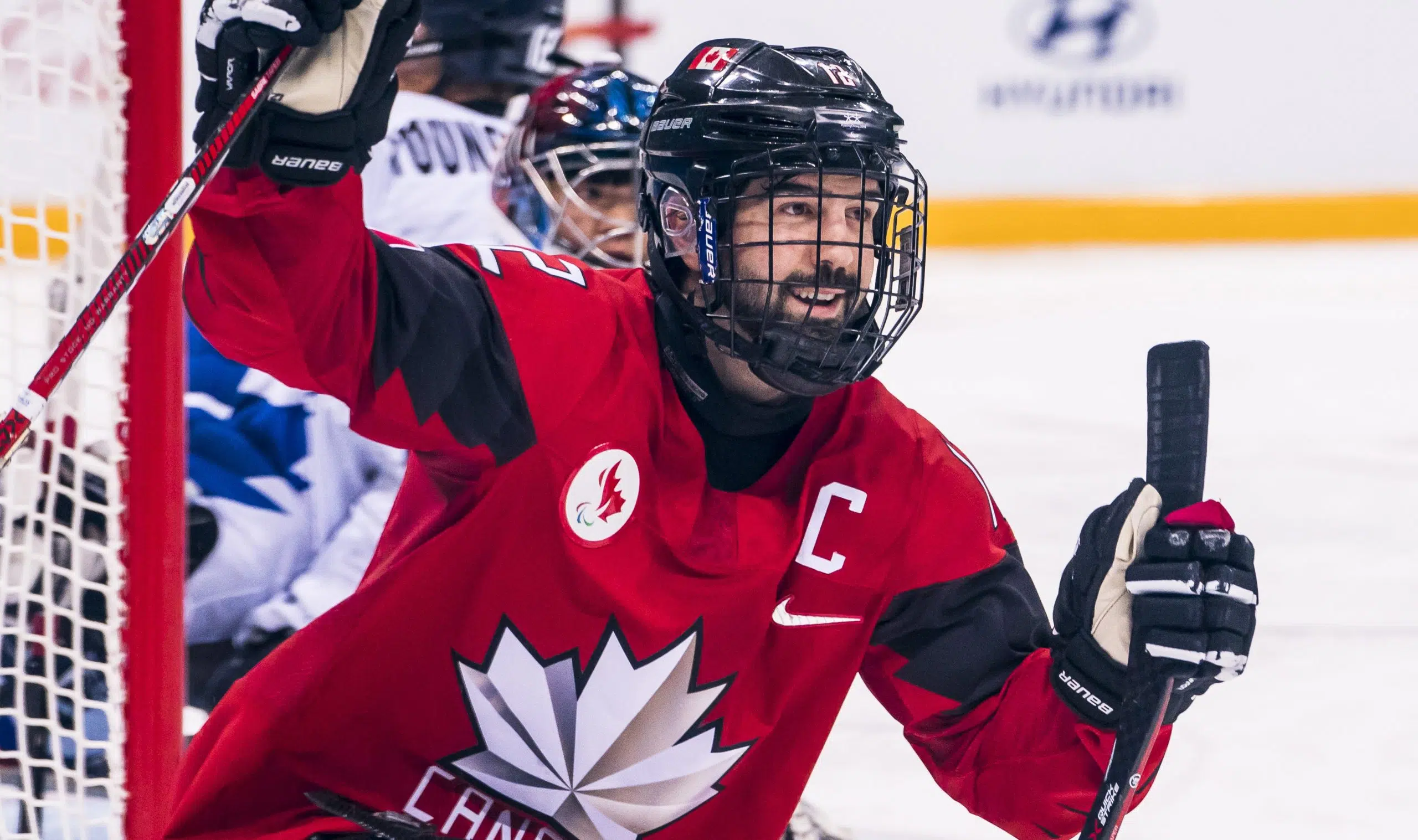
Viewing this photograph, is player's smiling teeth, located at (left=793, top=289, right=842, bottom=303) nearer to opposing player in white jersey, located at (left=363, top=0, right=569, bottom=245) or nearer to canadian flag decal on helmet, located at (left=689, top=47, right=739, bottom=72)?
canadian flag decal on helmet, located at (left=689, top=47, right=739, bottom=72)

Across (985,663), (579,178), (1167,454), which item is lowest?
(985,663)

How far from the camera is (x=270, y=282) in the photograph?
137cm

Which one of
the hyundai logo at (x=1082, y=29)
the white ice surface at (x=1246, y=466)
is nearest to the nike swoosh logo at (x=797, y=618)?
the white ice surface at (x=1246, y=466)

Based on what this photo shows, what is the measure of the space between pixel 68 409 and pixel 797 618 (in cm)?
77

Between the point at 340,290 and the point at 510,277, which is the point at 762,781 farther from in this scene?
the point at 340,290

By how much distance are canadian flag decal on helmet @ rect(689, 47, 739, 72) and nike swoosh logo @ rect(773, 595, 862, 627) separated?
1.82 feet

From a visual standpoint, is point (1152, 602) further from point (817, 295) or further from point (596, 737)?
point (596, 737)

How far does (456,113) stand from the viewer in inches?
136

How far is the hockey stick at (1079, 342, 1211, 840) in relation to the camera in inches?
67.5

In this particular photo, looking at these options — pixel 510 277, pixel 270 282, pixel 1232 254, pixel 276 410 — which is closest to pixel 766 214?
pixel 510 277

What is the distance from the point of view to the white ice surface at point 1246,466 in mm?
2727

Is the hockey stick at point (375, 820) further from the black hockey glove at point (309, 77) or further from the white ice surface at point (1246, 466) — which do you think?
the white ice surface at point (1246, 466)

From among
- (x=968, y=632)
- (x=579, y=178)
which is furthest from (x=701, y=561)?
(x=579, y=178)

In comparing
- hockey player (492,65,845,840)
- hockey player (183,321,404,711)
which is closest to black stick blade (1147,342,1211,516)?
hockey player (492,65,845,840)
